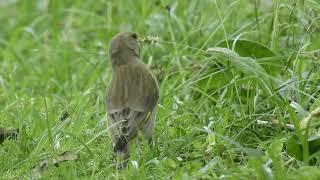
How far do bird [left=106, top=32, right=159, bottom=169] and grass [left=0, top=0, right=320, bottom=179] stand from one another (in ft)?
0.36

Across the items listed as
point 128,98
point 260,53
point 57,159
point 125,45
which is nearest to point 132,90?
point 128,98

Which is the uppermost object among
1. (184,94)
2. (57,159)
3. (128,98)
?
(128,98)

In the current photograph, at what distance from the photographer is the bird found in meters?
6.21

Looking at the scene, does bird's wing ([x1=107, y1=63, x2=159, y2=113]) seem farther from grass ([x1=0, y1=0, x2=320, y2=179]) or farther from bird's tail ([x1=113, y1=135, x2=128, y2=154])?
bird's tail ([x1=113, y1=135, x2=128, y2=154])

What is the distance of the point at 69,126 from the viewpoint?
262 inches

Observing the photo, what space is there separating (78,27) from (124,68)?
362cm

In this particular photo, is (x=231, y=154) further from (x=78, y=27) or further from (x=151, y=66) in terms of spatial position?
(x=78, y=27)

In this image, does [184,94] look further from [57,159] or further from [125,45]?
[57,159]

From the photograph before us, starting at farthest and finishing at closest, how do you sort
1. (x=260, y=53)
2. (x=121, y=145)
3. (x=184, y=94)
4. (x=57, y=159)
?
1. (x=184, y=94)
2. (x=260, y=53)
3. (x=121, y=145)
4. (x=57, y=159)

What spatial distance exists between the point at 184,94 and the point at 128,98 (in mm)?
1269

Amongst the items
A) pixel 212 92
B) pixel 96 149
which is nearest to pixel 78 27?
pixel 212 92

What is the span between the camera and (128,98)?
6578 millimetres

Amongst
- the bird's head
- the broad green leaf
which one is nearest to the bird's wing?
the bird's head

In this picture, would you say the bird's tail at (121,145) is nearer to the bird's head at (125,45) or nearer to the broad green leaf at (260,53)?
the bird's head at (125,45)
